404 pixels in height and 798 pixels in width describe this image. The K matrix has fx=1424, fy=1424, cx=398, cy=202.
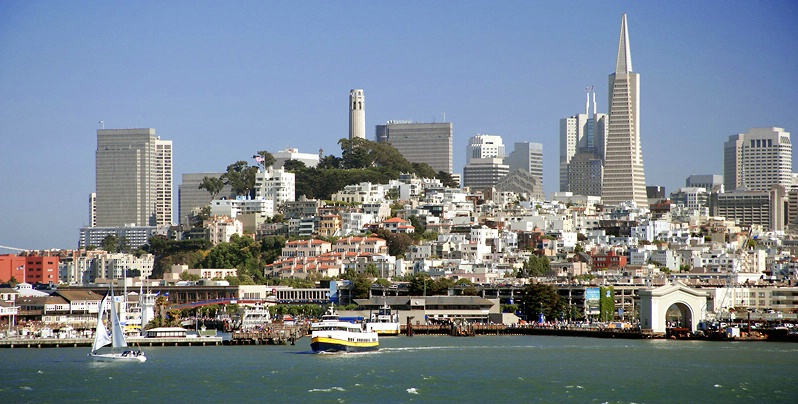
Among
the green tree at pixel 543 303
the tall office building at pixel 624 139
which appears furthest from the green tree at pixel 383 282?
the tall office building at pixel 624 139

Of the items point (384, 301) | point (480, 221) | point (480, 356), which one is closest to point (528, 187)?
point (480, 221)

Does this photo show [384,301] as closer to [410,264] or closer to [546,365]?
[410,264]

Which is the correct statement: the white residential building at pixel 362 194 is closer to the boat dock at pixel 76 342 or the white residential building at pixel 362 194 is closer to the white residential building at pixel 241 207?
the white residential building at pixel 241 207

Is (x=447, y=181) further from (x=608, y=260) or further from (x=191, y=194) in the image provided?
(x=191, y=194)

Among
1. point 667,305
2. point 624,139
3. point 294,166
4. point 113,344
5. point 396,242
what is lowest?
point 113,344

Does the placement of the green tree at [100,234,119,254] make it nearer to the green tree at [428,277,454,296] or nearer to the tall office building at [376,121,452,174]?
the tall office building at [376,121,452,174]

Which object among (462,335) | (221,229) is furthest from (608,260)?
(462,335)
